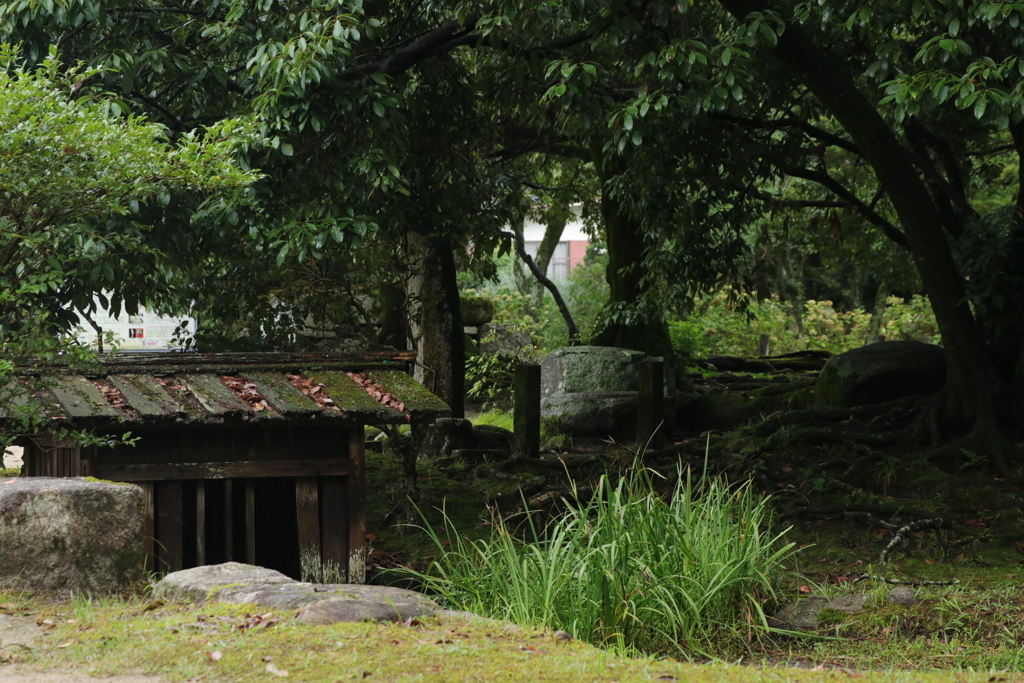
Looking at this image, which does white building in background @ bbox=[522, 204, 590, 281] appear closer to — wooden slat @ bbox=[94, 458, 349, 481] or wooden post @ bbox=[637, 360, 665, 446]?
wooden post @ bbox=[637, 360, 665, 446]

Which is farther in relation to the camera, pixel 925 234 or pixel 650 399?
pixel 650 399

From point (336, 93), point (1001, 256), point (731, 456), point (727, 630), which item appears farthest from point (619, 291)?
point (727, 630)

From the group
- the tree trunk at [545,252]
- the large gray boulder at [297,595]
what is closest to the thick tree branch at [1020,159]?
the large gray boulder at [297,595]

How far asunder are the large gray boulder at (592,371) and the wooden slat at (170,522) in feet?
24.1

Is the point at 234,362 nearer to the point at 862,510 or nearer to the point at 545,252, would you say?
the point at 862,510

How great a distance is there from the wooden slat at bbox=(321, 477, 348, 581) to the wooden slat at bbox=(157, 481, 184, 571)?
102cm

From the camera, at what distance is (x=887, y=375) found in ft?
39.8

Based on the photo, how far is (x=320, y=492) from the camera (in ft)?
25.1

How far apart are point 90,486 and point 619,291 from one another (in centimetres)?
1129

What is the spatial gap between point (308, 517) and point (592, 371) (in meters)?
7.00

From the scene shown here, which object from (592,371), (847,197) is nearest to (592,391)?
(592,371)

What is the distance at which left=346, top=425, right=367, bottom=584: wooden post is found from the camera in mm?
7492

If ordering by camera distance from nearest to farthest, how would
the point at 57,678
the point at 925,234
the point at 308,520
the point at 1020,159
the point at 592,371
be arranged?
the point at 57,678, the point at 308,520, the point at 925,234, the point at 1020,159, the point at 592,371

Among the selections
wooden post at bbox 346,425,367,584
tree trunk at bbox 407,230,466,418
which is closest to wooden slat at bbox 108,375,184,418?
wooden post at bbox 346,425,367,584
